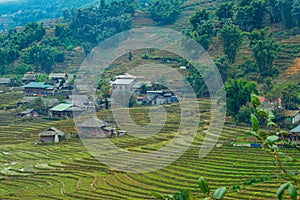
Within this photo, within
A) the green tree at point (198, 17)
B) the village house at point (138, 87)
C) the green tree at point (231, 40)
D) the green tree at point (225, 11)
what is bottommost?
the village house at point (138, 87)

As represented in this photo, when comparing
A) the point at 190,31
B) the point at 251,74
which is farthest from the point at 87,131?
the point at 190,31

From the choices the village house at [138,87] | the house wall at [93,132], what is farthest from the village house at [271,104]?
the village house at [138,87]

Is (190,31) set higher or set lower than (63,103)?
higher

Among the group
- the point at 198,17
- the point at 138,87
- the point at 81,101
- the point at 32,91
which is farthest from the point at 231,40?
the point at 32,91

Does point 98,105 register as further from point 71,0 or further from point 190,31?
point 71,0

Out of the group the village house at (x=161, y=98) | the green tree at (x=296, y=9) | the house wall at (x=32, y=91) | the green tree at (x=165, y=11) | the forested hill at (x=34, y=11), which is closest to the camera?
the village house at (x=161, y=98)

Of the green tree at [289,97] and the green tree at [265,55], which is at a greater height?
the green tree at [265,55]

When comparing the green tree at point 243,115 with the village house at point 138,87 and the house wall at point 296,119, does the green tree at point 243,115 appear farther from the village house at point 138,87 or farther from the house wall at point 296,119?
the village house at point 138,87
